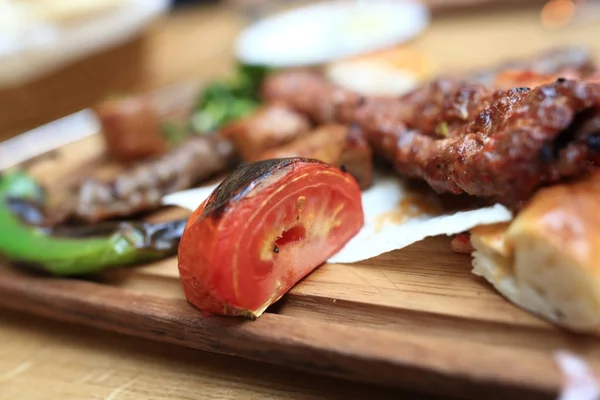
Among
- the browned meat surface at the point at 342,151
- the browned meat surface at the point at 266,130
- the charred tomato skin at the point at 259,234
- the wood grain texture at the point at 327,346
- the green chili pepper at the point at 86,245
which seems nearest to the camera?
the wood grain texture at the point at 327,346

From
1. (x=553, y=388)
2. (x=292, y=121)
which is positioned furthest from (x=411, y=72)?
(x=553, y=388)

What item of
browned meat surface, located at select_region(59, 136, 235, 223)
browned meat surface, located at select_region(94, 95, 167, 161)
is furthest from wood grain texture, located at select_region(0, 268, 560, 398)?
browned meat surface, located at select_region(94, 95, 167, 161)

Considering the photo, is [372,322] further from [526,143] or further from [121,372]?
[121,372]

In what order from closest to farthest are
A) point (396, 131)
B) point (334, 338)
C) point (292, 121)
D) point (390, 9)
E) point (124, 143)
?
point (334, 338) → point (396, 131) → point (292, 121) → point (124, 143) → point (390, 9)

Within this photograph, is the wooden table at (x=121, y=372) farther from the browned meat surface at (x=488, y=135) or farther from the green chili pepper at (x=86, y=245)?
the browned meat surface at (x=488, y=135)

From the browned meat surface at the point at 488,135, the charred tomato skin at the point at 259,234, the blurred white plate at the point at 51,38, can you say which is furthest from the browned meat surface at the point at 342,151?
the blurred white plate at the point at 51,38

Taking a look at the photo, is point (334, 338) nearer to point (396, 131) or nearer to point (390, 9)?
point (396, 131)

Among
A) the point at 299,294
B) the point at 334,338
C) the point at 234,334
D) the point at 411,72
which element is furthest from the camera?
the point at 411,72

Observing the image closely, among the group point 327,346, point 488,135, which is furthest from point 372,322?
point 488,135
